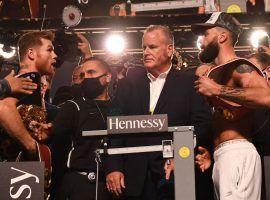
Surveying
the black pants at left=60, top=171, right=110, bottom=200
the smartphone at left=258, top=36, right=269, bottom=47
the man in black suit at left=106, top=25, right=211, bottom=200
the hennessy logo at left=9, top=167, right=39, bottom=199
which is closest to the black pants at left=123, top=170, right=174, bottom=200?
the man in black suit at left=106, top=25, right=211, bottom=200

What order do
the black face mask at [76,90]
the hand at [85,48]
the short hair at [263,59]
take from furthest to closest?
1. the hand at [85,48]
2. the black face mask at [76,90]
3. the short hair at [263,59]

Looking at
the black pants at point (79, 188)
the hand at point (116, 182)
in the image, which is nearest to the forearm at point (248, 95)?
the hand at point (116, 182)

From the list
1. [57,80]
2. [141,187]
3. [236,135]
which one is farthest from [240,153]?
[57,80]

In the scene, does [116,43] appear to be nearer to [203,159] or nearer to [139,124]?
[203,159]

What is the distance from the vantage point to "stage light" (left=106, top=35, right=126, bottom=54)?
7766 millimetres

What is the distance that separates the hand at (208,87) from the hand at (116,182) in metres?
0.86

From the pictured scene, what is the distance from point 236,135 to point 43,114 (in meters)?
1.62

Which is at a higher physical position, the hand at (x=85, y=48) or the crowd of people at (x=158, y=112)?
the hand at (x=85, y=48)

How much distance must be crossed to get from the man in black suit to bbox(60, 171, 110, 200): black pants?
1.36ft

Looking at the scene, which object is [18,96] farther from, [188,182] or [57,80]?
[57,80]

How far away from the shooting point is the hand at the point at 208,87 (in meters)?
3.83

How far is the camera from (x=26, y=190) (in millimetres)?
3451

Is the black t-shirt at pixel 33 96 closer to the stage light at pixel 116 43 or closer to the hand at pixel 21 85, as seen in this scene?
the hand at pixel 21 85

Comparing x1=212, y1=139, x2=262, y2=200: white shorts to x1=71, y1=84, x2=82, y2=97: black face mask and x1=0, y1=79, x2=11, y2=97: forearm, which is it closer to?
x1=0, y1=79, x2=11, y2=97: forearm
